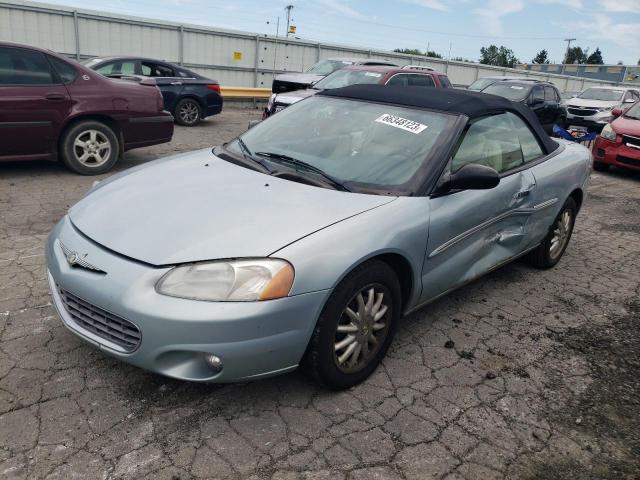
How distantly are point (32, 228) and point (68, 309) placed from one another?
2.60m

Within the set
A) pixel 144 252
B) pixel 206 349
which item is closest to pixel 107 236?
pixel 144 252

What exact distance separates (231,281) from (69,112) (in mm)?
5068

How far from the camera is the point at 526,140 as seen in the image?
4.03 metres

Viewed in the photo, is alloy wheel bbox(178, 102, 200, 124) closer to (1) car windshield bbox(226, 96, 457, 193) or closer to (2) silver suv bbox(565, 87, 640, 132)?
(1) car windshield bbox(226, 96, 457, 193)

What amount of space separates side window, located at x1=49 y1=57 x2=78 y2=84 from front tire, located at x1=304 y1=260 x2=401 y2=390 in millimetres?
5366

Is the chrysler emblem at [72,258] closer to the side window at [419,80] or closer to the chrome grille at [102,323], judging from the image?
the chrome grille at [102,323]

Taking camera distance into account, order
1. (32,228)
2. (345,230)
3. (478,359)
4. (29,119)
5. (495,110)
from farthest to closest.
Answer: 1. (29,119)
2. (32,228)
3. (495,110)
4. (478,359)
5. (345,230)

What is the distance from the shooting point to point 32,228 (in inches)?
185

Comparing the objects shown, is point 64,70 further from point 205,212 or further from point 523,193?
point 523,193

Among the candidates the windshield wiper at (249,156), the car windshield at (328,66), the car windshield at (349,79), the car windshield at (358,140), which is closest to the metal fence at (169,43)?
the car windshield at (328,66)

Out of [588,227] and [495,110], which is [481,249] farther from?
[588,227]

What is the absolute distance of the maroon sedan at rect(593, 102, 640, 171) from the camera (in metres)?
9.05

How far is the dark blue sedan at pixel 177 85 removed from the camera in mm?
10477

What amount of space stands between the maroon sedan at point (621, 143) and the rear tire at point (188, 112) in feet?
27.0
